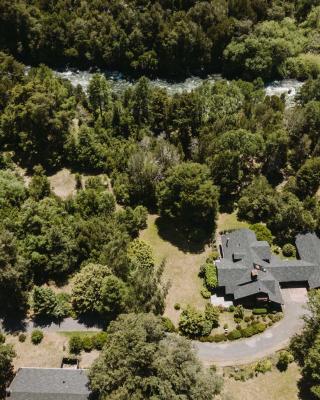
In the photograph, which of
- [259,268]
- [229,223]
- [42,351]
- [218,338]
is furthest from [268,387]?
[42,351]

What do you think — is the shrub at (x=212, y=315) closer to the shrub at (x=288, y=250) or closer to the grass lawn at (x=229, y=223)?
the shrub at (x=288, y=250)

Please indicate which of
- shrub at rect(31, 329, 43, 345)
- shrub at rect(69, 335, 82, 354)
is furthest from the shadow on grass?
shrub at rect(31, 329, 43, 345)

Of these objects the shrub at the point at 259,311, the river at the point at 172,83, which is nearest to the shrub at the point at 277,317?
the shrub at the point at 259,311

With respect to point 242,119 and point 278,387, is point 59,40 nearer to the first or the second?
point 242,119

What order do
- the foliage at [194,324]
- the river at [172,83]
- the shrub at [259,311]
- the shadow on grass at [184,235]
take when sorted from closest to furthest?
1. the foliage at [194,324]
2. the shrub at [259,311]
3. the shadow on grass at [184,235]
4. the river at [172,83]

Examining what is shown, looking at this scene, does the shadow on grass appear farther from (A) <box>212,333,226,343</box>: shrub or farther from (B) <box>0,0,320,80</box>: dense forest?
(B) <box>0,0,320,80</box>: dense forest

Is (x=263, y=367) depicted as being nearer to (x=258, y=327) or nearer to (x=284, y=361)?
(x=284, y=361)
